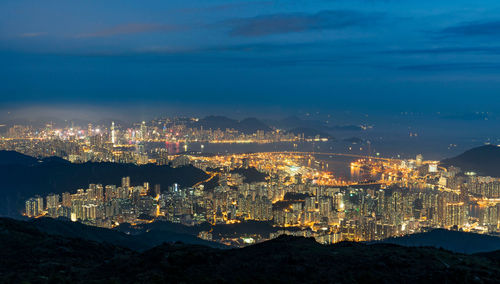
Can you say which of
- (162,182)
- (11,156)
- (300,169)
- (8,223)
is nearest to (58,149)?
(11,156)

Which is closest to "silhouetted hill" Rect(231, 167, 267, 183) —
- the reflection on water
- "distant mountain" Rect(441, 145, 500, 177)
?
the reflection on water

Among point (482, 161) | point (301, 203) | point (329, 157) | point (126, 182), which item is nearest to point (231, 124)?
point (329, 157)

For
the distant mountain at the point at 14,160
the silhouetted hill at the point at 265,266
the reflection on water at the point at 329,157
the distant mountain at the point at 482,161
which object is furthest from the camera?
the reflection on water at the point at 329,157

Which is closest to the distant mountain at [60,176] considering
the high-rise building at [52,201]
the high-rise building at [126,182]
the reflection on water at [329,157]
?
the high-rise building at [126,182]

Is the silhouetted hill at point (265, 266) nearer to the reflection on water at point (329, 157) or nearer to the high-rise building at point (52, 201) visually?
the high-rise building at point (52, 201)

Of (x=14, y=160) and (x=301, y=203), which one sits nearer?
(x=301, y=203)

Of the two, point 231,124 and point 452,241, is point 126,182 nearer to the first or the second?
point 452,241
